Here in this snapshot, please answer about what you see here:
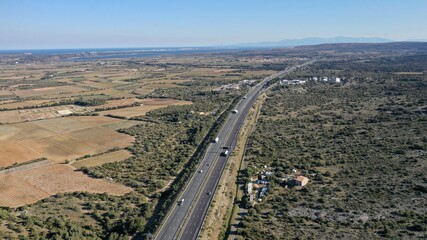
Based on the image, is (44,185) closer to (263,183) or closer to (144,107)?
(263,183)

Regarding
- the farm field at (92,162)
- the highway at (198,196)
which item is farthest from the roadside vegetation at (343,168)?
the farm field at (92,162)

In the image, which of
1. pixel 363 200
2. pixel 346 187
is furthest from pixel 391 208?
pixel 346 187

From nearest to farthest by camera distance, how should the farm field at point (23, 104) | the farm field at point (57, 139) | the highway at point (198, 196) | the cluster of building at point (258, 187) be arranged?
the highway at point (198, 196)
the cluster of building at point (258, 187)
the farm field at point (57, 139)
the farm field at point (23, 104)

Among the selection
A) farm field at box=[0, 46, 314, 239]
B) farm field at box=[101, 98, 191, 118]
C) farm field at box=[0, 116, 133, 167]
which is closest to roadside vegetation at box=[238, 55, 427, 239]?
farm field at box=[0, 46, 314, 239]

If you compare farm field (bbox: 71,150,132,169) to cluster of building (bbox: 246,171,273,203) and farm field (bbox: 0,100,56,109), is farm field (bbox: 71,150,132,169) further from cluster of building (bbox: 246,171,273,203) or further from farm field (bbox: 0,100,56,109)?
farm field (bbox: 0,100,56,109)

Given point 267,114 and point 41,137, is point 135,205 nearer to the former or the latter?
point 41,137

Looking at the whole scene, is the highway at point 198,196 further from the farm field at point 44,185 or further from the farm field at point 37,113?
the farm field at point 37,113
